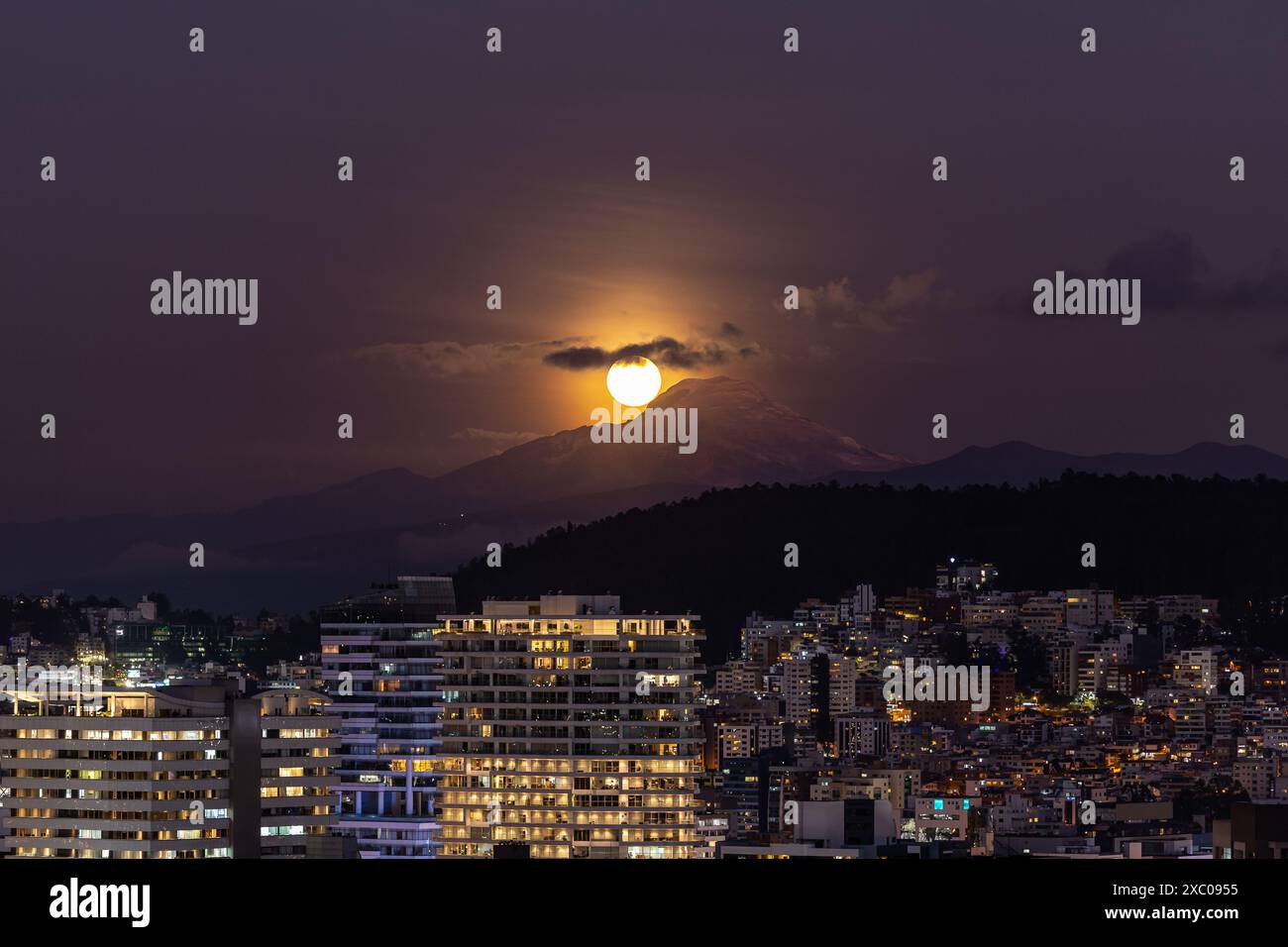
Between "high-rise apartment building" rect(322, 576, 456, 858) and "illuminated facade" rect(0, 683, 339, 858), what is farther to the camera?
"high-rise apartment building" rect(322, 576, 456, 858)

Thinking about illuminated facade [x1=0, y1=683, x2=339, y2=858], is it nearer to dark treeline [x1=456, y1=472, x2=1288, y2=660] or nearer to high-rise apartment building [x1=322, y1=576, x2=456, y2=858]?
high-rise apartment building [x1=322, y1=576, x2=456, y2=858]

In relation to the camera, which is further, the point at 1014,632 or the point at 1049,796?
the point at 1014,632

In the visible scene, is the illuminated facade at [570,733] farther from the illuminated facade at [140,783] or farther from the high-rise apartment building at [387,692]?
the high-rise apartment building at [387,692]

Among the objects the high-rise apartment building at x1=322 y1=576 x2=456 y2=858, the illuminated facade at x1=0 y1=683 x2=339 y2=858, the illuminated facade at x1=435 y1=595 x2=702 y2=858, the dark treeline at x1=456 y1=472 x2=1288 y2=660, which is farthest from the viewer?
the dark treeline at x1=456 y1=472 x2=1288 y2=660

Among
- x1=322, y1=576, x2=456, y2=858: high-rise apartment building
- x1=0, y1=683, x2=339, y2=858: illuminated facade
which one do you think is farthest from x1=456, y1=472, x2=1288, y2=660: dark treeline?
x1=0, y1=683, x2=339, y2=858: illuminated facade

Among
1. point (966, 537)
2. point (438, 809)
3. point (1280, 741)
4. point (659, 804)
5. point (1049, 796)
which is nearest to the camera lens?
point (659, 804)

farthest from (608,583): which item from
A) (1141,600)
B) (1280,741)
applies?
(1141,600)

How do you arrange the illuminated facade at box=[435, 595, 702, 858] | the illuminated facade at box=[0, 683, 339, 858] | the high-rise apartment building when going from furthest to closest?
the high-rise apartment building
the illuminated facade at box=[435, 595, 702, 858]
the illuminated facade at box=[0, 683, 339, 858]
